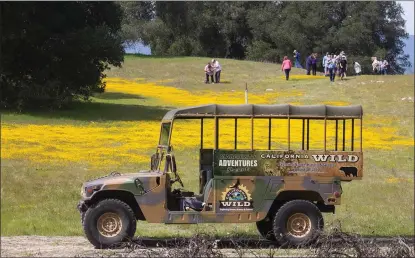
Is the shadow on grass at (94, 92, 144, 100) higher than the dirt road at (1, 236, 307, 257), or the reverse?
the shadow on grass at (94, 92, 144, 100)

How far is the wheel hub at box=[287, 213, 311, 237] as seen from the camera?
12664mm

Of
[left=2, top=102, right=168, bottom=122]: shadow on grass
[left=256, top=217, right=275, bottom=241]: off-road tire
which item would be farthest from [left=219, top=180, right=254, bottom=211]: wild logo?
[left=2, top=102, right=168, bottom=122]: shadow on grass

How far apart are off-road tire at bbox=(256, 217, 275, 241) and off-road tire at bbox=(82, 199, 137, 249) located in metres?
2.33

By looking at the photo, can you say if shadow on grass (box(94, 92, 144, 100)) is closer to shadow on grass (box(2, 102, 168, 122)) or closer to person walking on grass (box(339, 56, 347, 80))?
shadow on grass (box(2, 102, 168, 122))

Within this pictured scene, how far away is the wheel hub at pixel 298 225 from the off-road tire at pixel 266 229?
13.9 inches

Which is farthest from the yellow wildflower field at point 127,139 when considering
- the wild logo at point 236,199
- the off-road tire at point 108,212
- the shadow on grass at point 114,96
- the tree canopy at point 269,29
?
the tree canopy at point 269,29

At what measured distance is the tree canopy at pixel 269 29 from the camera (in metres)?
61.6

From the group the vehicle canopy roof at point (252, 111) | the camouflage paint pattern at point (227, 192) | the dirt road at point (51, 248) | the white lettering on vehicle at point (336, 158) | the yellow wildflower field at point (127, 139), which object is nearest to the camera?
the dirt road at point (51, 248)

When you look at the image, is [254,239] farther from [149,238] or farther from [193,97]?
[193,97]

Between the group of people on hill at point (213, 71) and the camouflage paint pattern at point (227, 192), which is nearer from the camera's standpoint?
the camouflage paint pattern at point (227, 192)

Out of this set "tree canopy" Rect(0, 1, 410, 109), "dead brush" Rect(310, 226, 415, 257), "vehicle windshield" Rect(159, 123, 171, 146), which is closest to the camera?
"dead brush" Rect(310, 226, 415, 257)

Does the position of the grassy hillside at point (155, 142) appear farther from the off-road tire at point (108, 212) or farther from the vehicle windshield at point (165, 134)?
the off-road tire at point (108, 212)

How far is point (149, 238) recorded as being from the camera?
547 inches

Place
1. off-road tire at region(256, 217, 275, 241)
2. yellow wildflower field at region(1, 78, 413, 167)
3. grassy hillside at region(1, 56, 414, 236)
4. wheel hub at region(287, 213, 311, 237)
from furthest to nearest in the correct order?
yellow wildflower field at region(1, 78, 413, 167) → grassy hillside at region(1, 56, 414, 236) → off-road tire at region(256, 217, 275, 241) → wheel hub at region(287, 213, 311, 237)
